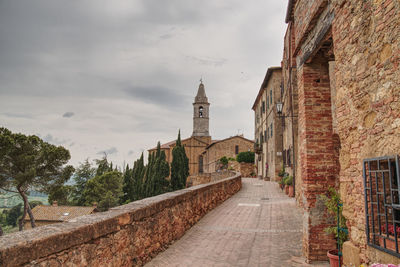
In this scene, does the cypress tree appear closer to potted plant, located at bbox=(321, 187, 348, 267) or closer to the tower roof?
the tower roof

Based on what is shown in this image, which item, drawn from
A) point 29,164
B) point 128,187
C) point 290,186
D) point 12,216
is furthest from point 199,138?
point 290,186

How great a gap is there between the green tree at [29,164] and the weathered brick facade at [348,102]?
75.6 ft

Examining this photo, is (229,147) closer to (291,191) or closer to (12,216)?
(291,191)

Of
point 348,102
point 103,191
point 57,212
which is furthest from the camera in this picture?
point 103,191

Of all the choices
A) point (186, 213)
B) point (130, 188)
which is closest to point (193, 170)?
point (130, 188)

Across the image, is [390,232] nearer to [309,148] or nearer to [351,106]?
[351,106]

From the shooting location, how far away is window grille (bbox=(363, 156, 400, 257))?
2590 millimetres

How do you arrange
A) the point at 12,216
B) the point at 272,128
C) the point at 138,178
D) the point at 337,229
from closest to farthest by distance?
the point at 337,229
the point at 272,128
the point at 138,178
the point at 12,216

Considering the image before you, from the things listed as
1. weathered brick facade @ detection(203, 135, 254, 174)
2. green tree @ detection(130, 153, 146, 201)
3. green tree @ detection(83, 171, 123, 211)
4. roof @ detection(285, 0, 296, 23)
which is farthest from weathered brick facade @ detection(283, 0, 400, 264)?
green tree @ detection(130, 153, 146, 201)

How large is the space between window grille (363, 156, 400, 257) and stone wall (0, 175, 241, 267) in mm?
3002

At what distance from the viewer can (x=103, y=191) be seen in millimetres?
45719

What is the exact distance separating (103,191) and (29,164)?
23.1 m

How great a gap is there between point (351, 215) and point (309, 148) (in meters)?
1.83

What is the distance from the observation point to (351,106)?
10.7ft
